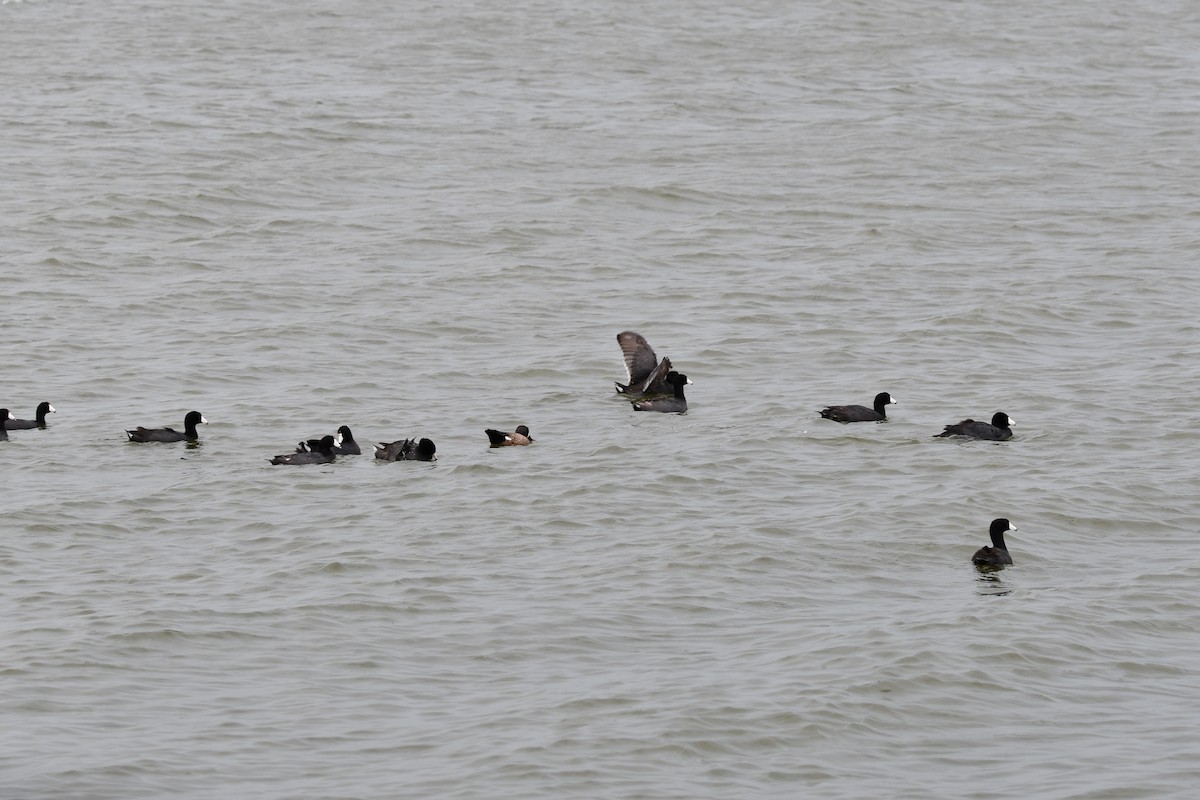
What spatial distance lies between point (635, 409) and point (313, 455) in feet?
13.7

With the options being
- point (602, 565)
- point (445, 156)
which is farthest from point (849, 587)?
point (445, 156)

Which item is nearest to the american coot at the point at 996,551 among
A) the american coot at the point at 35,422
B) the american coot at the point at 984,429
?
the american coot at the point at 984,429

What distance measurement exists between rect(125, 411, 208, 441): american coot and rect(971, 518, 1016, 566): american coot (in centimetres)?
819

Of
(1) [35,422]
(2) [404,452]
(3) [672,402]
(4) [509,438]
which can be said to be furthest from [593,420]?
(1) [35,422]

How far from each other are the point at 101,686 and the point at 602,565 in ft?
14.5

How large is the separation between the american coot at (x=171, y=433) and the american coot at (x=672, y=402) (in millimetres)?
4817

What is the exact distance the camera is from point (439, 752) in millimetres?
12383

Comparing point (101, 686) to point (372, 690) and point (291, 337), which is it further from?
point (291, 337)

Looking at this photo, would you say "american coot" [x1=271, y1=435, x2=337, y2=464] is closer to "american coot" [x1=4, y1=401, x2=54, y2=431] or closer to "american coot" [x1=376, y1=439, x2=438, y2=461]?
"american coot" [x1=376, y1=439, x2=438, y2=461]

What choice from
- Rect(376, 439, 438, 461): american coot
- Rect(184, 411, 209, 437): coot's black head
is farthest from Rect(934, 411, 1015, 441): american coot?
Rect(184, 411, 209, 437): coot's black head

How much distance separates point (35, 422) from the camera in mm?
20391

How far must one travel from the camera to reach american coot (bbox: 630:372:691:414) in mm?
21359

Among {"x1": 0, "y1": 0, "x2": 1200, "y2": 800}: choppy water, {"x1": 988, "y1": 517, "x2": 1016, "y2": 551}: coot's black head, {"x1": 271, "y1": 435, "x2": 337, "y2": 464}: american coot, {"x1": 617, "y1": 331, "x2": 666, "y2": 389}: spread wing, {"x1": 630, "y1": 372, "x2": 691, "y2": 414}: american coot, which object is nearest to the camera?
{"x1": 0, "y1": 0, "x2": 1200, "y2": 800}: choppy water

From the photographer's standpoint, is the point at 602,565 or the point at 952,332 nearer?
the point at 602,565
